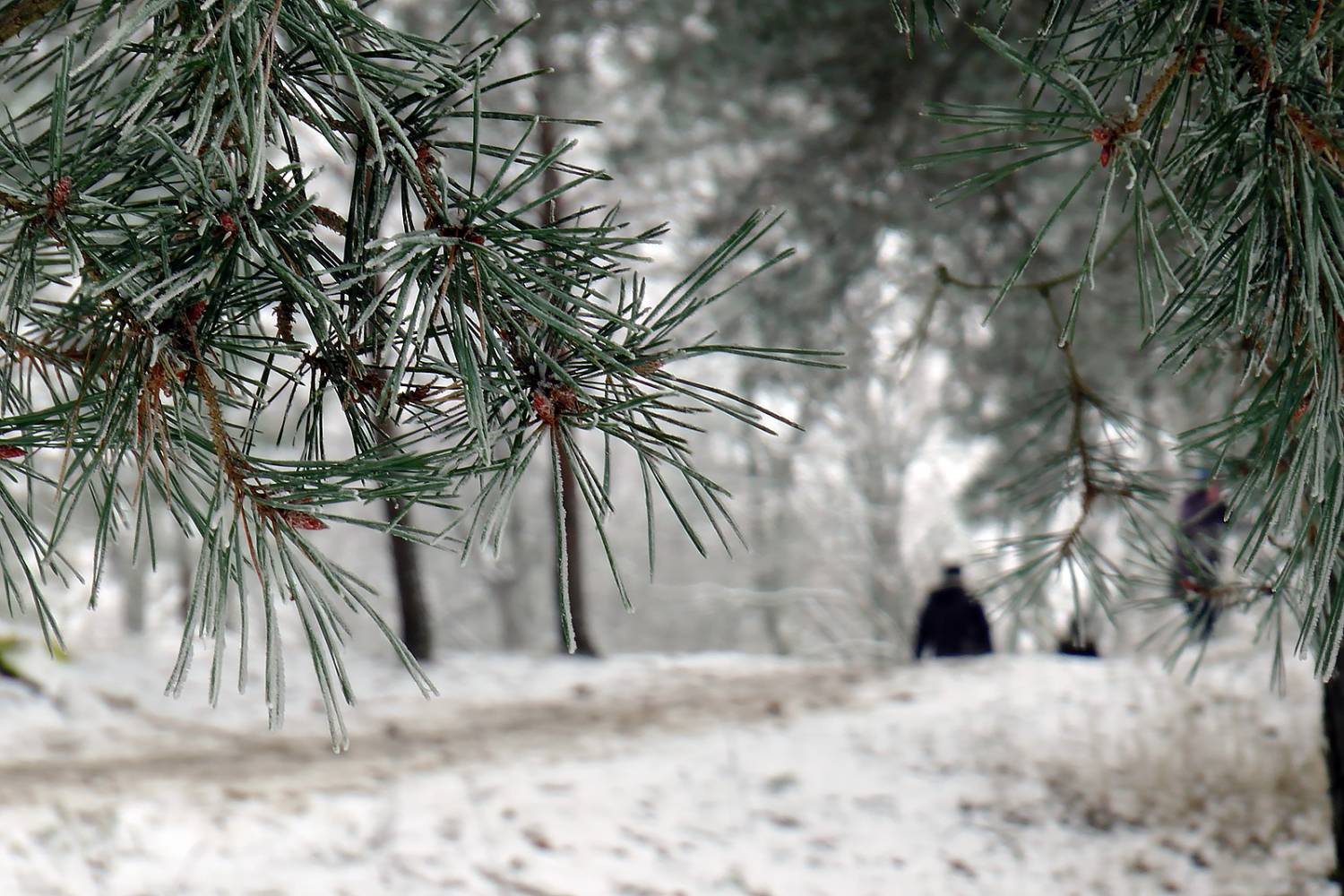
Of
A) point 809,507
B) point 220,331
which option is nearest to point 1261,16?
point 220,331

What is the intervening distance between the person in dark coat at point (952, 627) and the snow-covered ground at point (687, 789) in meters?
1.34

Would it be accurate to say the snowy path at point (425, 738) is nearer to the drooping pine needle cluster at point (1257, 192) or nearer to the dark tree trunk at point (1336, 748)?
the dark tree trunk at point (1336, 748)

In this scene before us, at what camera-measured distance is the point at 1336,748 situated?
9.20ft

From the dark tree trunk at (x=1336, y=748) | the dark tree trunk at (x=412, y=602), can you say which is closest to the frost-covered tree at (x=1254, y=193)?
the dark tree trunk at (x=1336, y=748)

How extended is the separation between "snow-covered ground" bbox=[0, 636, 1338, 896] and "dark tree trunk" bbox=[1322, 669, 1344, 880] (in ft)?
1.36

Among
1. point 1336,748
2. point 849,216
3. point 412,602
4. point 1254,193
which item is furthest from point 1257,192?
→ point 412,602

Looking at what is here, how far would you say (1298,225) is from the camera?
900 mm

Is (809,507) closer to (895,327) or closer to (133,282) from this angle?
(895,327)

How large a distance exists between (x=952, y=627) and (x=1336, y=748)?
4.23 meters

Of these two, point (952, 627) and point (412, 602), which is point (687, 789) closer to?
point (412, 602)

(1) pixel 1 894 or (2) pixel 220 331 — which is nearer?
(2) pixel 220 331

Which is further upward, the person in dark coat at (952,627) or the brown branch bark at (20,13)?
the brown branch bark at (20,13)

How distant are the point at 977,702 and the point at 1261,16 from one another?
4544 mm

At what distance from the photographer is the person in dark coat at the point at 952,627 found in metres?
6.99
